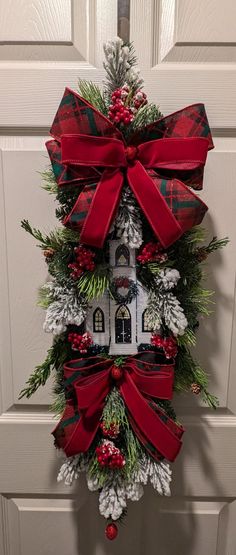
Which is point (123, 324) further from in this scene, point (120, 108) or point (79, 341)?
point (120, 108)

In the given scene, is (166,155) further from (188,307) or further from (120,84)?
(188,307)

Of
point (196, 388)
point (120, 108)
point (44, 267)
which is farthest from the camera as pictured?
point (44, 267)

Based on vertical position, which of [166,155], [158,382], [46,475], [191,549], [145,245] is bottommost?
[191,549]

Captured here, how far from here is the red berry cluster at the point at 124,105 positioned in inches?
23.6

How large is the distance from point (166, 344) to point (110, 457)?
18 centimetres

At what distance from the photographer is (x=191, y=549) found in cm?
92

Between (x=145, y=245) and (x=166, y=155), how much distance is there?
0.13 meters

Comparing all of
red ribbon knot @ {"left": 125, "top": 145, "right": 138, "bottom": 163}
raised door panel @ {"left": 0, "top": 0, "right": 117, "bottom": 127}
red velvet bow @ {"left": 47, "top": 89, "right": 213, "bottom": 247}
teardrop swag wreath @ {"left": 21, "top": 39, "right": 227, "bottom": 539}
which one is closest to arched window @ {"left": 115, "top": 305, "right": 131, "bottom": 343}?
teardrop swag wreath @ {"left": 21, "top": 39, "right": 227, "bottom": 539}

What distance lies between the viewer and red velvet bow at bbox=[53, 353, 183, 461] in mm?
654

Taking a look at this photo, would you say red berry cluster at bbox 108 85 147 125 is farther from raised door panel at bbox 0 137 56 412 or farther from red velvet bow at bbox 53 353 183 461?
red velvet bow at bbox 53 353 183 461

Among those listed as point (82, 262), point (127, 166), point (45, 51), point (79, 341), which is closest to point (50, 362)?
point (79, 341)

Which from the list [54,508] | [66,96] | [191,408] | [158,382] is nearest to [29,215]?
[66,96]

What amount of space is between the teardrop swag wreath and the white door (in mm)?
136

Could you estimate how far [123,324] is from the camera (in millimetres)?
663
